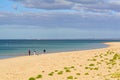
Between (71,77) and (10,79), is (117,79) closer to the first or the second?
(71,77)

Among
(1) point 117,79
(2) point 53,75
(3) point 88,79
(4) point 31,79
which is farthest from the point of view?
(2) point 53,75

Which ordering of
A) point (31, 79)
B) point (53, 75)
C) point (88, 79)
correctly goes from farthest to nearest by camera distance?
point (53, 75)
point (31, 79)
point (88, 79)

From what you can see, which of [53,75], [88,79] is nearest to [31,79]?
[53,75]

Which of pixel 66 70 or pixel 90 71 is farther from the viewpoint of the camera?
pixel 66 70

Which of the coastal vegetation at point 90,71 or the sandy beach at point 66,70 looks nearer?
the coastal vegetation at point 90,71

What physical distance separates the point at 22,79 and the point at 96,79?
→ 6.17m

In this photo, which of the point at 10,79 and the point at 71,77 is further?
the point at 10,79

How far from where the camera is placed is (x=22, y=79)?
2270 cm

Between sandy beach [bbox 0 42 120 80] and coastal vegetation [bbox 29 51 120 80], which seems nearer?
coastal vegetation [bbox 29 51 120 80]

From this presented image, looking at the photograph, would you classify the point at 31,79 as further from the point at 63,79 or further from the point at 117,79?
the point at 117,79

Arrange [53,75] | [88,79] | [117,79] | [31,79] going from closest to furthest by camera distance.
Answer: [117,79]
[88,79]
[31,79]
[53,75]

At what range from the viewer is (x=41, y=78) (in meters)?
22.5

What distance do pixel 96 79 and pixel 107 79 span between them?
1063 mm

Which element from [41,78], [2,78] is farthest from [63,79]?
[2,78]
